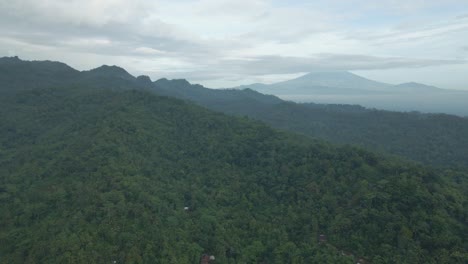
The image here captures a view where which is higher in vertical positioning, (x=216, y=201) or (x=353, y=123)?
(x=353, y=123)

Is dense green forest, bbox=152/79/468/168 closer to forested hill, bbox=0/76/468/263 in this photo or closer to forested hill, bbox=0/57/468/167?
forested hill, bbox=0/57/468/167

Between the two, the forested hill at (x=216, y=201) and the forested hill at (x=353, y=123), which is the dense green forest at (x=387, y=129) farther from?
the forested hill at (x=216, y=201)

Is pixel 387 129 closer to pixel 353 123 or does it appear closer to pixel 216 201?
pixel 353 123

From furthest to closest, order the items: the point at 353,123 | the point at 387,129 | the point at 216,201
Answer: the point at 353,123
the point at 387,129
the point at 216,201

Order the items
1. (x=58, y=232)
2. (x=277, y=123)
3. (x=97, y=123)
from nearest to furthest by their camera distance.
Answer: (x=58, y=232) < (x=97, y=123) < (x=277, y=123)

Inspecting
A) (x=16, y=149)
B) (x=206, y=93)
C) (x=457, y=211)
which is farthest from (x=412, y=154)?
Answer: (x=206, y=93)

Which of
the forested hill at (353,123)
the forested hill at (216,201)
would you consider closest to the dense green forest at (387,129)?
the forested hill at (353,123)

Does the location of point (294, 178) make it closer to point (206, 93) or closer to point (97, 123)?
point (97, 123)

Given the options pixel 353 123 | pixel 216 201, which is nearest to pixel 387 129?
pixel 353 123
